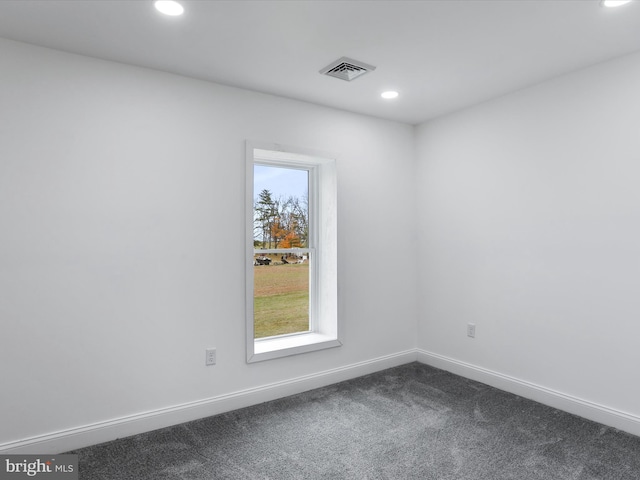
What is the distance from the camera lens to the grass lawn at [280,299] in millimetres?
3406

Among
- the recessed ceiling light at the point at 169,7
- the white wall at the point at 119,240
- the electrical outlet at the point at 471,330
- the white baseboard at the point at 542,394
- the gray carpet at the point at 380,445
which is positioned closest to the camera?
the recessed ceiling light at the point at 169,7

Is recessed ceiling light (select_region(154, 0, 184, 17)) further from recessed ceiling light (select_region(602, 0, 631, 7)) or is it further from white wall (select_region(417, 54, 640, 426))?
white wall (select_region(417, 54, 640, 426))

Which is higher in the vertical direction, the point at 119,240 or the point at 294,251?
the point at 119,240

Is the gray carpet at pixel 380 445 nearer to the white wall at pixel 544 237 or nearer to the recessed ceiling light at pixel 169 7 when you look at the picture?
the white wall at pixel 544 237

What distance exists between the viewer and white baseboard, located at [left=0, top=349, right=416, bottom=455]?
7.52ft

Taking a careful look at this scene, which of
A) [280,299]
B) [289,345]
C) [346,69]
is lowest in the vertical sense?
[289,345]

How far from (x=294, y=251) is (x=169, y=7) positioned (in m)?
2.13

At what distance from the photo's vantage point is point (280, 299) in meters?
3.54

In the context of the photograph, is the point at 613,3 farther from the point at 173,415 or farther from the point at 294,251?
the point at 173,415

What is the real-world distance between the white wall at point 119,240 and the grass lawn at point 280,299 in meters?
0.40

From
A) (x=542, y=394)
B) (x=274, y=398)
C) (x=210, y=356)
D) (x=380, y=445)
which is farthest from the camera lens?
(x=274, y=398)

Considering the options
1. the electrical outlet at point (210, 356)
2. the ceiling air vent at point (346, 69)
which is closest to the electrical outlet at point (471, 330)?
the electrical outlet at point (210, 356)

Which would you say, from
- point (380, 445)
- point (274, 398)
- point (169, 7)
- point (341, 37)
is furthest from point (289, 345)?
point (169, 7)

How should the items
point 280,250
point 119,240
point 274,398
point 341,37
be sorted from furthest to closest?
point 280,250 < point 274,398 < point 119,240 < point 341,37
